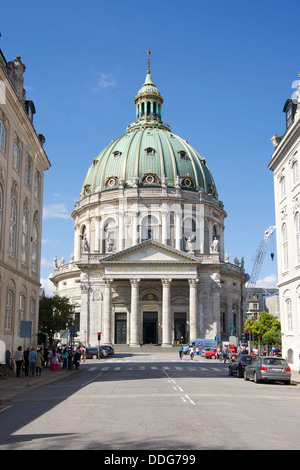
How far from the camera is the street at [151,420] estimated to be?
9.90 metres

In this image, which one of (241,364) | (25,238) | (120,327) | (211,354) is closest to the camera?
(241,364)

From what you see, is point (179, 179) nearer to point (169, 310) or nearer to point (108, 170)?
point (108, 170)

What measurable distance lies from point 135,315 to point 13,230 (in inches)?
1635

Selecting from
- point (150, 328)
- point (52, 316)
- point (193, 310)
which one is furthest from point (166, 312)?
point (52, 316)

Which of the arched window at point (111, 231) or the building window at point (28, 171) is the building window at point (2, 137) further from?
the arched window at point (111, 231)

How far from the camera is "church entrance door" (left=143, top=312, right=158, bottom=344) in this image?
77875 mm

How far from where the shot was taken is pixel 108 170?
91812 mm

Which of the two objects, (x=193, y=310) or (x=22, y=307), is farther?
(x=193, y=310)

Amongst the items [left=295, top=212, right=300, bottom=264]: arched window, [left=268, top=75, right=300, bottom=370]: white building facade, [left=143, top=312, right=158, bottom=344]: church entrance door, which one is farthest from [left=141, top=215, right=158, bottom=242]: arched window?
[left=295, top=212, right=300, bottom=264]: arched window

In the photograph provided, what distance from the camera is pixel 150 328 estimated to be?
78250 millimetres

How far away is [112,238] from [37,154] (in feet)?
157

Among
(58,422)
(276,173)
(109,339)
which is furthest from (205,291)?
(58,422)

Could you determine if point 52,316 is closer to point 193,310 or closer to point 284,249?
point 193,310

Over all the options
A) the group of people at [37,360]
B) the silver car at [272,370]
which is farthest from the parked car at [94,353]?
the silver car at [272,370]
